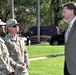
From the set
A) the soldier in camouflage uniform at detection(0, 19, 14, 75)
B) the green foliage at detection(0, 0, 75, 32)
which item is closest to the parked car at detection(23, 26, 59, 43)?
the green foliage at detection(0, 0, 75, 32)

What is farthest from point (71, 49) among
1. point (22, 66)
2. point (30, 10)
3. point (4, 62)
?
point (30, 10)

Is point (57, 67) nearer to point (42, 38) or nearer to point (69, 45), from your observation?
point (69, 45)

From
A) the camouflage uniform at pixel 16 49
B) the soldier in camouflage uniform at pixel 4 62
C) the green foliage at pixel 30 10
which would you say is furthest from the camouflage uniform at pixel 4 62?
the green foliage at pixel 30 10

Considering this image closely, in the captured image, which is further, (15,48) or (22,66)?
(15,48)

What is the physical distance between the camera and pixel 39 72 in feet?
36.7

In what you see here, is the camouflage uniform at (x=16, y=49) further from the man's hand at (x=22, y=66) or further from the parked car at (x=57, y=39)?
the parked car at (x=57, y=39)

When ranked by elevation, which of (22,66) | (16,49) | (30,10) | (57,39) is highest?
(16,49)

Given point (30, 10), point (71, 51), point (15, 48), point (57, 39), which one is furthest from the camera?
point (30, 10)

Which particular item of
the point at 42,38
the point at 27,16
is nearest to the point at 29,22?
the point at 27,16

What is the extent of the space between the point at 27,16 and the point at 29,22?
10.9ft

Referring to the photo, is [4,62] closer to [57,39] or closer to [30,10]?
[57,39]

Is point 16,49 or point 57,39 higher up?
point 16,49

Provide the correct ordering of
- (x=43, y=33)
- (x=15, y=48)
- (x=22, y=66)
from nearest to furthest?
(x=22, y=66) < (x=15, y=48) < (x=43, y=33)

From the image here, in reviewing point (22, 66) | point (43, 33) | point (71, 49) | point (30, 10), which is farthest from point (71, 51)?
point (30, 10)
